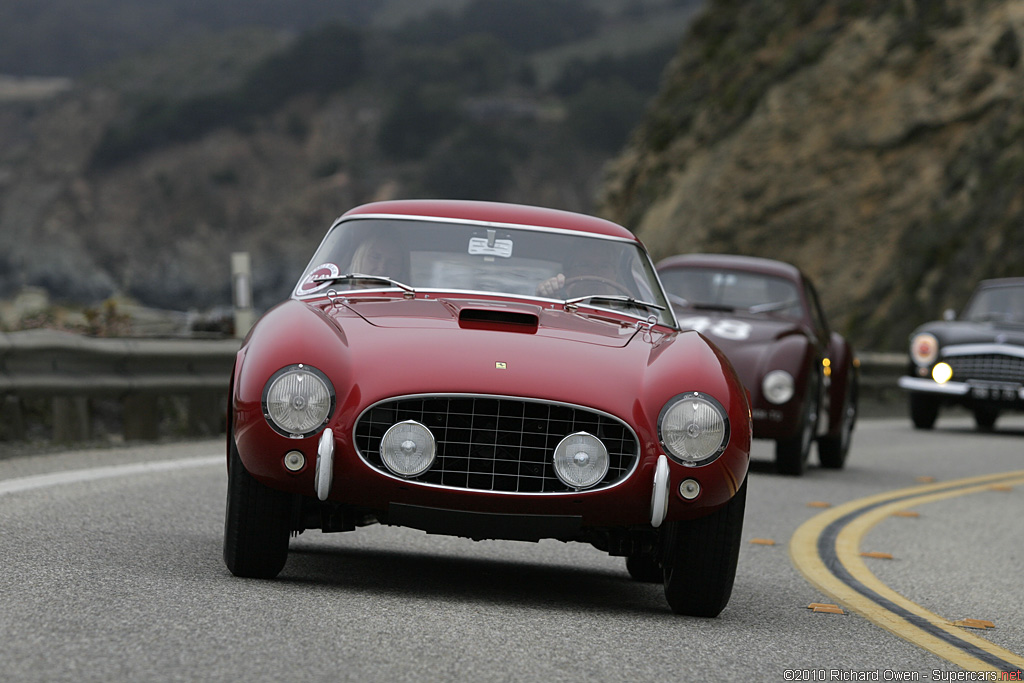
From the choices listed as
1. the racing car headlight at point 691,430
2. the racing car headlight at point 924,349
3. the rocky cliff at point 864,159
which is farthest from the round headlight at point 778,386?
the rocky cliff at point 864,159

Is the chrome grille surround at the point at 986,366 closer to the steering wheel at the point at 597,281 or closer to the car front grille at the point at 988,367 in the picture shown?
the car front grille at the point at 988,367

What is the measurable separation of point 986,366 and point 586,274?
36.4 feet

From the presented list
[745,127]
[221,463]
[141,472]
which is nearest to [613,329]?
[141,472]

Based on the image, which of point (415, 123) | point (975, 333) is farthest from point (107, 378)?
point (415, 123)

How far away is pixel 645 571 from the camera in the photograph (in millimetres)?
6051

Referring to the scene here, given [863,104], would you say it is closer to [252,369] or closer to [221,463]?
[221,463]

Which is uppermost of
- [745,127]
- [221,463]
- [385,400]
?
[745,127]

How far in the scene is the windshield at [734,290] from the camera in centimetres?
1180

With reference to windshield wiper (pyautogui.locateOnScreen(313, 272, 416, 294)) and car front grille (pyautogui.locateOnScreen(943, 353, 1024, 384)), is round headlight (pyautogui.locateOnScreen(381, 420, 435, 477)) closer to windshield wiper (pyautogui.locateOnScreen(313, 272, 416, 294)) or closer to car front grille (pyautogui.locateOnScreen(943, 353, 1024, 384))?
windshield wiper (pyautogui.locateOnScreen(313, 272, 416, 294))

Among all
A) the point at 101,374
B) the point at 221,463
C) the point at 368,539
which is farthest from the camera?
the point at 101,374

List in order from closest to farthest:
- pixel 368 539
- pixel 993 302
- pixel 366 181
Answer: pixel 368 539 < pixel 993 302 < pixel 366 181

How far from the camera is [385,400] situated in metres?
4.79

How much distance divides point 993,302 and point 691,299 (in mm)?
6399

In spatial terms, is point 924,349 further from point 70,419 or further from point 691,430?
point 691,430
